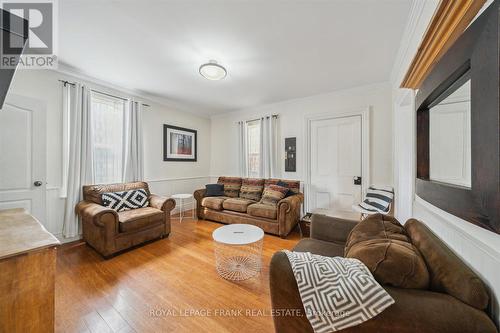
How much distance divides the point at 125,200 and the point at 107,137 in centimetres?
119

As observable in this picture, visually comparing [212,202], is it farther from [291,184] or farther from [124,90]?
[124,90]

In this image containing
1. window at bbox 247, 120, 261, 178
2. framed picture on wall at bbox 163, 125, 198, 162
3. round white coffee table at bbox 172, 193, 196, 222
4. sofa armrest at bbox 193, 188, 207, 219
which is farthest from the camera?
window at bbox 247, 120, 261, 178

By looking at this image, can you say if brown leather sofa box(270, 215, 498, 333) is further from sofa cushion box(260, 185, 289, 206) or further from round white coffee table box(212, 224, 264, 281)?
sofa cushion box(260, 185, 289, 206)

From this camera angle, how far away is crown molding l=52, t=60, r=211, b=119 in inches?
102

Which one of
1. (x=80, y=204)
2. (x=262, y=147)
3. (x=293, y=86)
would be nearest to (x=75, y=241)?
(x=80, y=204)

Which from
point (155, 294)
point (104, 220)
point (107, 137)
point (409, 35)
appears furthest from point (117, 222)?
point (409, 35)

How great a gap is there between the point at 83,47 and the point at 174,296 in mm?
2862

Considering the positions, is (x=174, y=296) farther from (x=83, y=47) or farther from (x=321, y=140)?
(x=321, y=140)

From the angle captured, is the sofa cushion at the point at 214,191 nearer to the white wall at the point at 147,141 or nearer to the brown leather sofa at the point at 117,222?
the white wall at the point at 147,141

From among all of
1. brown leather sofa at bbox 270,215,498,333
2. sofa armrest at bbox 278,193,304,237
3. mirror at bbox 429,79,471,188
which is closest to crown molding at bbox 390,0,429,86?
mirror at bbox 429,79,471,188

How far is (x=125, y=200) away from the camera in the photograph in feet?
9.34

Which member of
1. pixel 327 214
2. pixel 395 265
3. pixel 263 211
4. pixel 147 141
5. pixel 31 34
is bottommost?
pixel 327 214

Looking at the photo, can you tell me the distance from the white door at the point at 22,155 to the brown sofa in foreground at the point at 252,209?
2.26m

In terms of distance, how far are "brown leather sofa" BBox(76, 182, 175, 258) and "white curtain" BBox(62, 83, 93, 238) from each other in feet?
0.46
